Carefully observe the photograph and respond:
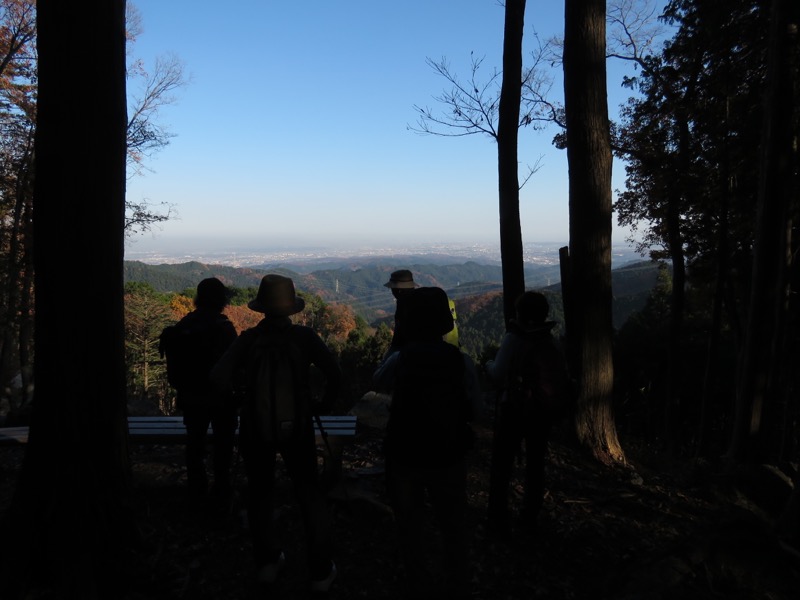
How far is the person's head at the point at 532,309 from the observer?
3.19 m

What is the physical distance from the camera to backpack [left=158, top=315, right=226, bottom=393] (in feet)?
10.8

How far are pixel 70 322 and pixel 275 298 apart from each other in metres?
1.06

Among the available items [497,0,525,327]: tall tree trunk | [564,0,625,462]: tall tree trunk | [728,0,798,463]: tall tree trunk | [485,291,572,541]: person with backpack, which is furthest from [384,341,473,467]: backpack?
[728,0,798,463]: tall tree trunk

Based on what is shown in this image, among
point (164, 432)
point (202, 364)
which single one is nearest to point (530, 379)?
point (202, 364)

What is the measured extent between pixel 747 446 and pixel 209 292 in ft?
23.4

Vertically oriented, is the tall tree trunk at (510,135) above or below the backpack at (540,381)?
above

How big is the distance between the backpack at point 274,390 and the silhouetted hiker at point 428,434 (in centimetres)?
42

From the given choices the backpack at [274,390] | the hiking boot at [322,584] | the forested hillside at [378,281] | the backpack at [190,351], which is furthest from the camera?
the forested hillside at [378,281]

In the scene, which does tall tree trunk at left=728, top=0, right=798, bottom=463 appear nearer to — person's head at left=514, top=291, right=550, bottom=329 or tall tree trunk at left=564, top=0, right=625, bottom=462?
tall tree trunk at left=564, top=0, right=625, bottom=462

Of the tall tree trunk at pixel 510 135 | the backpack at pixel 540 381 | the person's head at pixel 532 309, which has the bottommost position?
the backpack at pixel 540 381

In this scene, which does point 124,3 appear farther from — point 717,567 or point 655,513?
point 655,513

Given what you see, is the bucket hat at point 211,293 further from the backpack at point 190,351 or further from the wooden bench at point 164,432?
the wooden bench at point 164,432

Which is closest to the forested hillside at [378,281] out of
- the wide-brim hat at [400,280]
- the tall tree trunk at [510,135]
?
the tall tree trunk at [510,135]

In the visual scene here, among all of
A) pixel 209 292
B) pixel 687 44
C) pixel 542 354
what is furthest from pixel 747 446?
pixel 687 44
